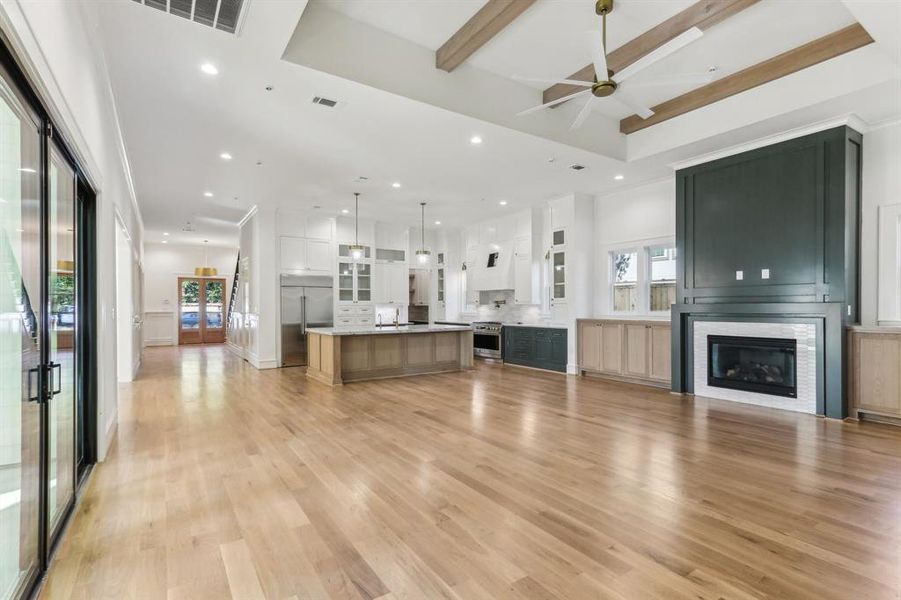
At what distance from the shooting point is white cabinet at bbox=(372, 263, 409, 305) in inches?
392

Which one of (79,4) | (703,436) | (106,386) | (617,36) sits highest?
(617,36)

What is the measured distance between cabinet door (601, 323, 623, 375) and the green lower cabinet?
2.45 ft

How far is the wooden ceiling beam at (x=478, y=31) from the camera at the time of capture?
3486 millimetres

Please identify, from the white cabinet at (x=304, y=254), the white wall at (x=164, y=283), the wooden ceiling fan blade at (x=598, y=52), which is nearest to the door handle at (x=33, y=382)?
the wooden ceiling fan blade at (x=598, y=52)

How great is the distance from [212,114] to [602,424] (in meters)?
5.07

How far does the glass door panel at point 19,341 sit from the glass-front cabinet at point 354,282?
7476 millimetres

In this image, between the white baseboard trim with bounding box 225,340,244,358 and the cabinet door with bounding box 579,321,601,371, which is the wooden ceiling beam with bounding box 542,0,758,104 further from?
the white baseboard trim with bounding box 225,340,244,358

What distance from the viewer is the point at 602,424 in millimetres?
4500

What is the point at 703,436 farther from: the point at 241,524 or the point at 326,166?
the point at 326,166

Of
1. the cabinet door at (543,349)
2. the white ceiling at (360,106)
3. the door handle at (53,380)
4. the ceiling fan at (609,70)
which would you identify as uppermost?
the white ceiling at (360,106)

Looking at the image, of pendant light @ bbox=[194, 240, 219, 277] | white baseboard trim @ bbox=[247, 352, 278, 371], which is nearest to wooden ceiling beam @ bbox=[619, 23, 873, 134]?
white baseboard trim @ bbox=[247, 352, 278, 371]

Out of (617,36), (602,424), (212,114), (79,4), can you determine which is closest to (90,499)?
(79,4)

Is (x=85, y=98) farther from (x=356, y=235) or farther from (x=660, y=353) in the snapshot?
(x=660, y=353)

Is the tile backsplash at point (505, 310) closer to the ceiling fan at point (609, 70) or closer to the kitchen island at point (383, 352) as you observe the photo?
the kitchen island at point (383, 352)
